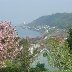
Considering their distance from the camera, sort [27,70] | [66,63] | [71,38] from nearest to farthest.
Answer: [66,63] < [27,70] < [71,38]

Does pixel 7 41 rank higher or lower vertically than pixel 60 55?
higher

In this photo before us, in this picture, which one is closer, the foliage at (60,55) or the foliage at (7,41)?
the foliage at (7,41)

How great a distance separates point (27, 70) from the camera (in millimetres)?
26094

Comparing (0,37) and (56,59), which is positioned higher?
(0,37)

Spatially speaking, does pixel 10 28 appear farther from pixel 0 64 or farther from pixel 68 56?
pixel 68 56

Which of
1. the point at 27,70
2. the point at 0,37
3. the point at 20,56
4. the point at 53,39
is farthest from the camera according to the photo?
the point at 20,56

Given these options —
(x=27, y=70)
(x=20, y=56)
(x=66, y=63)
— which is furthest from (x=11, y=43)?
(x=20, y=56)

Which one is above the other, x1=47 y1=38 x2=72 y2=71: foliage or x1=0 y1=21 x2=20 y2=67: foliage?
x1=0 y1=21 x2=20 y2=67: foliage

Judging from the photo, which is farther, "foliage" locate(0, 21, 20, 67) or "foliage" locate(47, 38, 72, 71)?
"foliage" locate(47, 38, 72, 71)

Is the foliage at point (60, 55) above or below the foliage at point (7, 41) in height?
below

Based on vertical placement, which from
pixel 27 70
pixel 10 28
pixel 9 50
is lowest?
pixel 27 70

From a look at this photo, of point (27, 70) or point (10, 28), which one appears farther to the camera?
point (27, 70)

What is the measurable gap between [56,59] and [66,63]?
1047 mm

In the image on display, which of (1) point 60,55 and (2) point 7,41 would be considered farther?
(1) point 60,55
